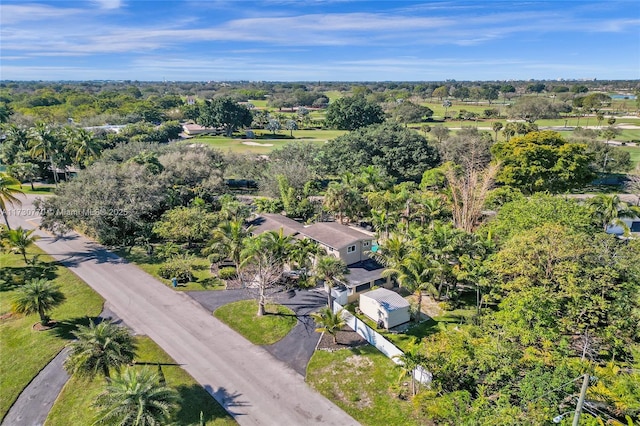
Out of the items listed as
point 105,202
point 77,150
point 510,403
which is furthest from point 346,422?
point 77,150

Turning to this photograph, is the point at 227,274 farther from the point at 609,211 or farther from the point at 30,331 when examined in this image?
the point at 609,211

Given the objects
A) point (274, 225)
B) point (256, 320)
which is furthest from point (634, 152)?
point (256, 320)

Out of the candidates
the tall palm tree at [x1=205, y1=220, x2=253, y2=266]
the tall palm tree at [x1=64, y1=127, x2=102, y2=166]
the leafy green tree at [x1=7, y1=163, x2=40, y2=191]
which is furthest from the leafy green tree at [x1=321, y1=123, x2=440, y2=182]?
the leafy green tree at [x1=7, y1=163, x2=40, y2=191]

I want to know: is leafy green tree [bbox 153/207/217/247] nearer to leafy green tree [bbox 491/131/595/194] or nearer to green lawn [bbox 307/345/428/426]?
green lawn [bbox 307/345/428/426]

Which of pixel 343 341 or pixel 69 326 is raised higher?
pixel 69 326

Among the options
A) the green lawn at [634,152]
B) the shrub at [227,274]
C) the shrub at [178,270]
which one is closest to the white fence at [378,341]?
the shrub at [227,274]

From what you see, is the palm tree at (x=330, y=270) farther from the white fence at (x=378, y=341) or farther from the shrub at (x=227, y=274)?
the shrub at (x=227, y=274)
